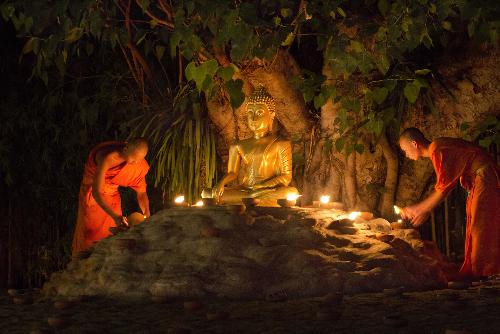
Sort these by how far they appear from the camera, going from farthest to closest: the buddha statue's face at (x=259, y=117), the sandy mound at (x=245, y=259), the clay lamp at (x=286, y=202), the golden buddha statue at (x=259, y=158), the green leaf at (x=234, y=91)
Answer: the buddha statue's face at (x=259, y=117) → the golden buddha statue at (x=259, y=158) → the clay lamp at (x=286, y=202) → the green leaf at (x=234, y=91) → the sandy mound at (x=245, y=259)

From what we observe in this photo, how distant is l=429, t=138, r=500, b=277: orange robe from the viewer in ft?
14.8

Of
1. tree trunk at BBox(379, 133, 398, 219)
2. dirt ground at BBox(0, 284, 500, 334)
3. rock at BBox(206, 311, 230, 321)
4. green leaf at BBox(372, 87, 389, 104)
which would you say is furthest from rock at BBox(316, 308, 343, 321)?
tree trunk at BBox(379, 133, 398, 219)

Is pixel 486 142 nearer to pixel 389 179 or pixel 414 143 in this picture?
pixel 414 143

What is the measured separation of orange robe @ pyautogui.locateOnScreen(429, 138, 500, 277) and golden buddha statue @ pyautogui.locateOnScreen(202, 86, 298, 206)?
1.22 meters

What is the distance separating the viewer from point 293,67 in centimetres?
568

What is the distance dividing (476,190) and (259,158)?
168 cm

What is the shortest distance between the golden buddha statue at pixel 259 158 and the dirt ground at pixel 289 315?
1.78 meters

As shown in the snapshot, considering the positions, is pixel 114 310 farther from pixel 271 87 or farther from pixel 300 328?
pixel 271 87

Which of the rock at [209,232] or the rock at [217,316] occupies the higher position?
the rock at [209,232]

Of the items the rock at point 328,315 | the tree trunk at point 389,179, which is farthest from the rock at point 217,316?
the tree trunk at point 389,179

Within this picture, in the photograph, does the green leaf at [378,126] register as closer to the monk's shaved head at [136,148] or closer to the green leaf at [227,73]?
the green leaf at [227,73]

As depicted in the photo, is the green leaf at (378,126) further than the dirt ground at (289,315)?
Yes

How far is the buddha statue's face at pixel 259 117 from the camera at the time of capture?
5402mm

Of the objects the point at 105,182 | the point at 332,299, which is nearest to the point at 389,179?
the point at 105,182
